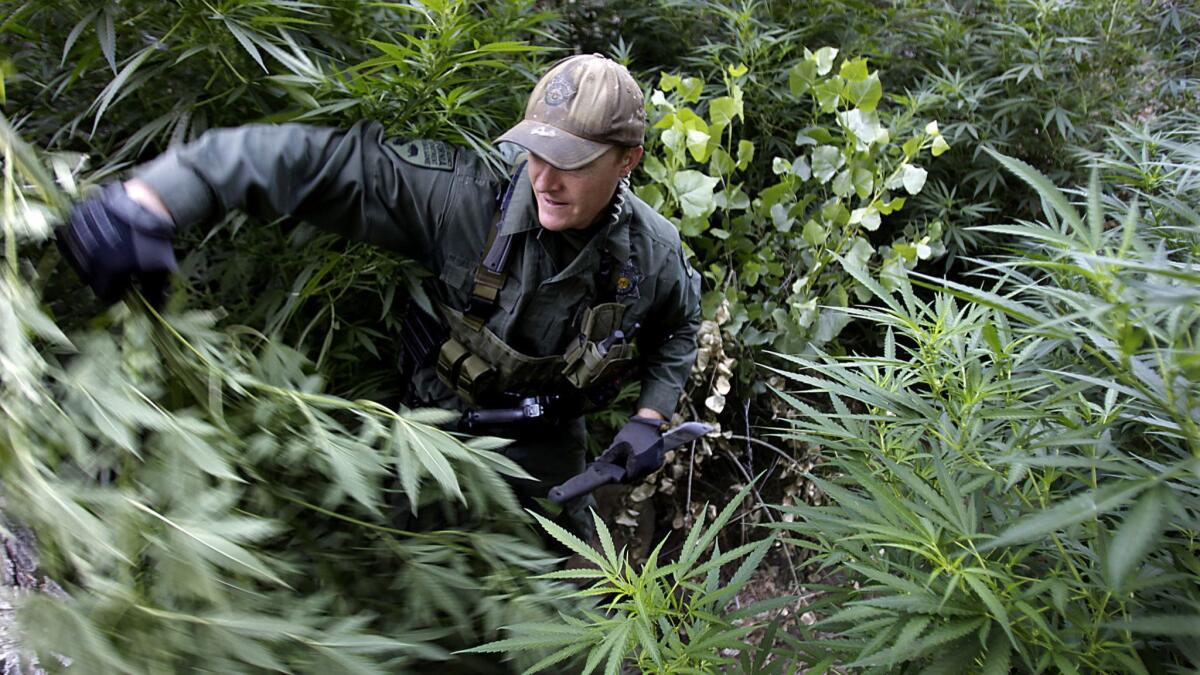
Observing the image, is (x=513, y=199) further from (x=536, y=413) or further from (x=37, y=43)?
(x=37, y=43)

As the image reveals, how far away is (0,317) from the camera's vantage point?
2.84 ft

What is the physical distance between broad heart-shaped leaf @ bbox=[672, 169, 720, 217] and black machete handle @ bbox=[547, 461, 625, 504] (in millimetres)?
822

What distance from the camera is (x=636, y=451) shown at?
193 cm

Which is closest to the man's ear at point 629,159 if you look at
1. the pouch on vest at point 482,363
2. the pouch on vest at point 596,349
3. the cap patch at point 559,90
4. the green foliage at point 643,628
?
the cap patch at point 559,90

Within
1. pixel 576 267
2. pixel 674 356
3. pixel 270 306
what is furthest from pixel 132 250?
pixel 674 356

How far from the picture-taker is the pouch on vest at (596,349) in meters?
1.75

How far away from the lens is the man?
1454 millimetres

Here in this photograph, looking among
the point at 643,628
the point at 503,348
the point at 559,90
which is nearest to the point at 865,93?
the point at 559,90

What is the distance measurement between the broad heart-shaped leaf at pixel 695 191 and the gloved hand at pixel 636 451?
0.66m

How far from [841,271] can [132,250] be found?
6.46 feet

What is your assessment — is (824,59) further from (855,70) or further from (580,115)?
(580,115)

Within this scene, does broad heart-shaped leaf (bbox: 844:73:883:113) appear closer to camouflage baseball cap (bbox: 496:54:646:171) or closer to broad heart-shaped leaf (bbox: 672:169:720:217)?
broad heart-shaped leaf (bbox: 672:169:720:217)

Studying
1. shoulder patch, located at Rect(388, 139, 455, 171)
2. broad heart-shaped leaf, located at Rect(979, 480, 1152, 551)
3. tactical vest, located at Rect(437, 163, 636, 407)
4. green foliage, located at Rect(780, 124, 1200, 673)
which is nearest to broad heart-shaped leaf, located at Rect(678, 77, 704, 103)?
tactical vest, located at Rect(437, 163, 636, 407)

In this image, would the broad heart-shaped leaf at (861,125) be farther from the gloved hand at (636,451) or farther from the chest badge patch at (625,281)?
the gloved hand at (636,451)
